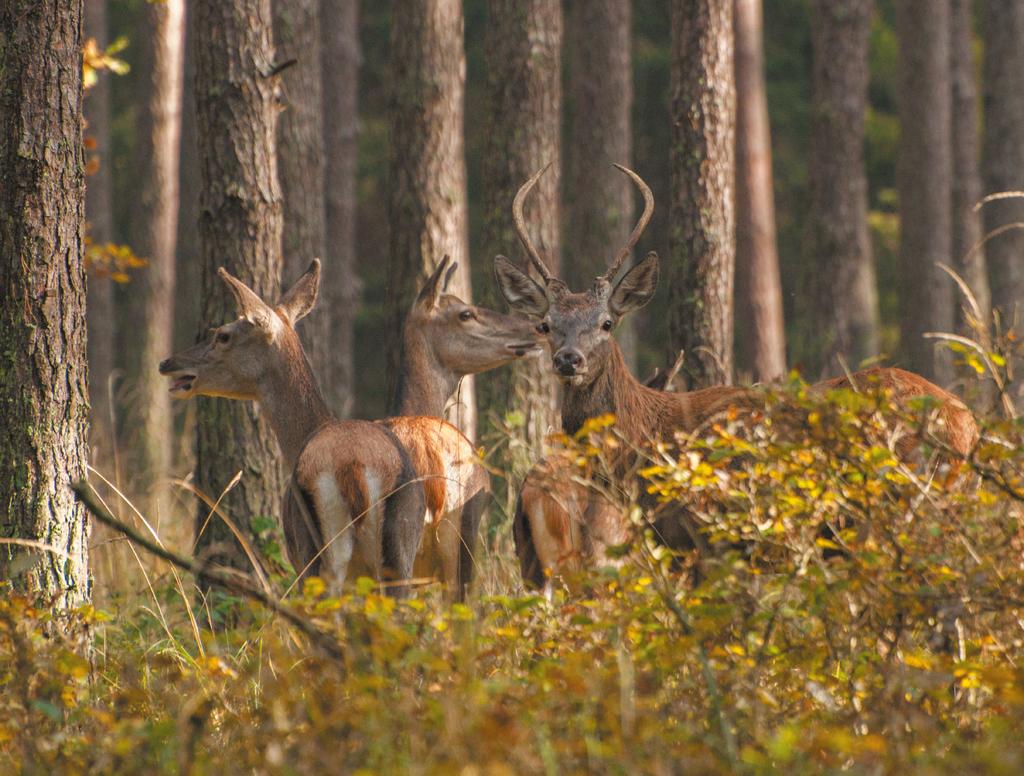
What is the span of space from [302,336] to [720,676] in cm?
741

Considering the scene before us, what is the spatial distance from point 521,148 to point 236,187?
9.47 feet

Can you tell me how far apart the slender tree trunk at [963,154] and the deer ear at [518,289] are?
31.9ft

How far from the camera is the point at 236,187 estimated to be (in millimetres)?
8234

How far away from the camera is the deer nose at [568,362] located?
6984 millimetres

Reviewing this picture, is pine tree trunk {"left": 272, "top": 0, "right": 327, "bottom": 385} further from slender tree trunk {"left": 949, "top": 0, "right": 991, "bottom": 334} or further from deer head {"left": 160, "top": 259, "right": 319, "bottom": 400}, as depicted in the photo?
slender tree trunk {"left": 949, "top": 0, "right": 991, "bottom": 334}

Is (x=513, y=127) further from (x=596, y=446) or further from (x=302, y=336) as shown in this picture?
(x=596, y=446)

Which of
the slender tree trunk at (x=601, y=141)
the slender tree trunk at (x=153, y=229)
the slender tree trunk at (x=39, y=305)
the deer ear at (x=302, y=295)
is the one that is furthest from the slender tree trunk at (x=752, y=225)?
the slender tree trunk at (x=39, y=305)

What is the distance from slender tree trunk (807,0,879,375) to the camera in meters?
14.7

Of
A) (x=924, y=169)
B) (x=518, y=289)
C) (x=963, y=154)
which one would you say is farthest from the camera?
(x=963, y=154)

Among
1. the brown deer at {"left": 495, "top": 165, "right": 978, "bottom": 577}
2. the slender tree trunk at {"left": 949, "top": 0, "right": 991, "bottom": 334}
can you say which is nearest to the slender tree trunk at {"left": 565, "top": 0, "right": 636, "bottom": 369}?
the slender tree trunk at {"left": 949, "top": 0, "right": 991, "bottom": 334}

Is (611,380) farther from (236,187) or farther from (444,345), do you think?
(236,187)

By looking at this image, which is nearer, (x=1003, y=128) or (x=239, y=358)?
(x=239, y=358)

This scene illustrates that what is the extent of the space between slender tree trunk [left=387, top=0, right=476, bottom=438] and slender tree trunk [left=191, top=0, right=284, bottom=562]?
2227 millimetres

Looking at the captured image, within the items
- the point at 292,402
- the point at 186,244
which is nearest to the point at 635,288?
the point at 292,402
